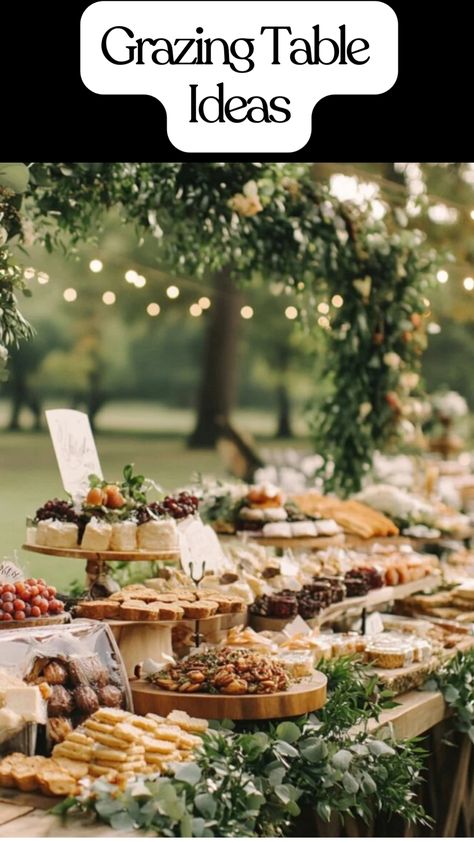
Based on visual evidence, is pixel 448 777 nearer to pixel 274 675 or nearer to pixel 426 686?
pixel 426 686

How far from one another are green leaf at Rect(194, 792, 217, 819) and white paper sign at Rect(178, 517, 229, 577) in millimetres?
1625

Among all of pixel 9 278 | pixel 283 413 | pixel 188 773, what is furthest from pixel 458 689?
pixel 283 413

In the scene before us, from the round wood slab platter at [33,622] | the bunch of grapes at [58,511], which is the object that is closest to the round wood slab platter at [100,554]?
the bunch of grapes at [58,511]

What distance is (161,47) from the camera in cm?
197

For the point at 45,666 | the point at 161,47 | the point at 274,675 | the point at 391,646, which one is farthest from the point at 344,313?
the point at 161,47

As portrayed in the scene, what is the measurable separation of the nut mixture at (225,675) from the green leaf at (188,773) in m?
0.50

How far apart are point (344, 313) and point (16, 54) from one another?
4.17 m

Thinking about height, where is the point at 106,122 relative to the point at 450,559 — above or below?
above

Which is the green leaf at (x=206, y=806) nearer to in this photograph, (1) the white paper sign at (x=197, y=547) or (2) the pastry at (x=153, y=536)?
(2) the pastry at (x=153, y=536)

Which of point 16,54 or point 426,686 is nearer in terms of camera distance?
point 16,54

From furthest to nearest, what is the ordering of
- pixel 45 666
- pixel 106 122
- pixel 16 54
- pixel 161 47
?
pixel 45 666, pixel 106 122, pixel 16 54, pixel 161 47

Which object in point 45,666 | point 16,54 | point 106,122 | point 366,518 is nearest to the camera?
point 16,54

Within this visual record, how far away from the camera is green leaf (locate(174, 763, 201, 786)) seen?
231 centimetres

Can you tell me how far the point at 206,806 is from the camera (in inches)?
88.1
